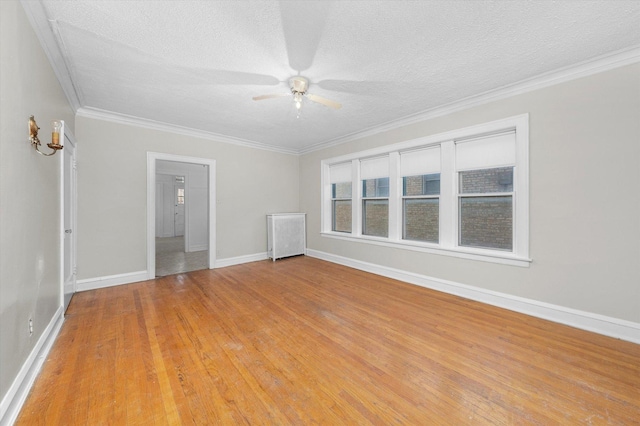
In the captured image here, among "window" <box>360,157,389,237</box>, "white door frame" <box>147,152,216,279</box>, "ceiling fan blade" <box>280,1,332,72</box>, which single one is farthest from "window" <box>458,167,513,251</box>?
"white door frame" <box>147,152,216,279</box>

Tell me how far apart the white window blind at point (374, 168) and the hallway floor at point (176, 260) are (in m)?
3.75

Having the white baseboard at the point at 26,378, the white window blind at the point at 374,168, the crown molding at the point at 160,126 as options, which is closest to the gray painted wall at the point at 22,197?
the white baseboard at the point at 26,378

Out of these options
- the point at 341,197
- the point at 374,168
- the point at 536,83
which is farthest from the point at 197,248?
the point at 536,83

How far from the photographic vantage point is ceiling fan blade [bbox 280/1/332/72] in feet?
5.63

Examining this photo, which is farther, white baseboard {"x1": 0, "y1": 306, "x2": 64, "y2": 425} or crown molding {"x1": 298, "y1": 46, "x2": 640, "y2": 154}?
crown molding {"x1": 298, "y1": 46, "x2": 640, "y2": 154}

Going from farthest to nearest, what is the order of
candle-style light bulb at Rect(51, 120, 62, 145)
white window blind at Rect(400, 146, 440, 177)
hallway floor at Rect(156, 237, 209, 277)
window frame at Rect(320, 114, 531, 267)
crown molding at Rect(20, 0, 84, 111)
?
hallway floor at Rect(156, 237, 209, 277) < white window blind at Rect(400, 146, 440, 177) < window frame at Rect(320, 114, 531, 267) < candle-style light bulb at Rect(51, 120, 62, 145) < crown molding at Rect(20, 0, 84, 111)

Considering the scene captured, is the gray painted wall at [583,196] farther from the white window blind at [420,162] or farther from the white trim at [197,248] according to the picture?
the white trim at [197,248]

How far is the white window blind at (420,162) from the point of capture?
12.1 ft

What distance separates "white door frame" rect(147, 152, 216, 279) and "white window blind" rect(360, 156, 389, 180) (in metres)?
2.95

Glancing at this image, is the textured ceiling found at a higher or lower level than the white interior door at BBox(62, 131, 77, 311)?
higher

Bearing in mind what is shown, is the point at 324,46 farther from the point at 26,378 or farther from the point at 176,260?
the point at 176,260

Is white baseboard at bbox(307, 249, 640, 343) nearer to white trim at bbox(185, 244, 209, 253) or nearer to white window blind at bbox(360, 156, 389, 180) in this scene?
white window blind at bbox(360, 156, 389, 180)

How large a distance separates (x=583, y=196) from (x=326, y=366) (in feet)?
9.96

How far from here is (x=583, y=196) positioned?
2.47 metres
